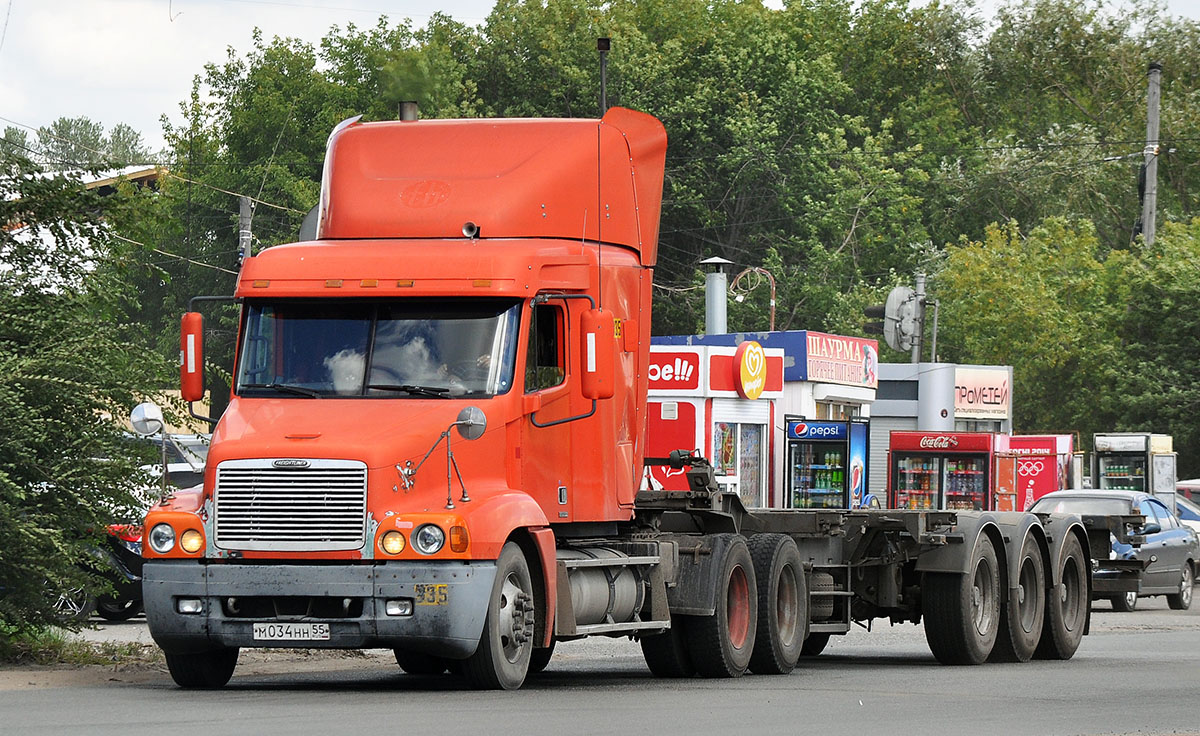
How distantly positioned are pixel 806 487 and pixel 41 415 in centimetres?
2477

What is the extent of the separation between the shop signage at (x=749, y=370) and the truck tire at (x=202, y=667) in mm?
27648

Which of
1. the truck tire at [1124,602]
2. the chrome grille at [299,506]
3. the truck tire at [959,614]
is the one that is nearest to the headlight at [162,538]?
the chrome grille at [299,506]

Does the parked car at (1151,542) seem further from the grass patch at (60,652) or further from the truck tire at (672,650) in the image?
the grass patch at (60,652)

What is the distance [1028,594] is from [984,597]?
101 cm

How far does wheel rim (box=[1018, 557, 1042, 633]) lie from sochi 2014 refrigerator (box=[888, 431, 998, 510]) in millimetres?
20120

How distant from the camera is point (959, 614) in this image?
18.5 metres

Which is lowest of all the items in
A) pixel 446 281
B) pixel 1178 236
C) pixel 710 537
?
pixel 710 537

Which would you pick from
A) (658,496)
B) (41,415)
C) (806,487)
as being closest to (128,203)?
(41,415)

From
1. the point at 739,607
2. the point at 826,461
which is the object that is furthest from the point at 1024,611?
the point at 826,461

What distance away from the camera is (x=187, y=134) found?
66625 mm

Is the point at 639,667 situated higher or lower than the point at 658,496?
lower

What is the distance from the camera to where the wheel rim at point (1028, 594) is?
19750 mm

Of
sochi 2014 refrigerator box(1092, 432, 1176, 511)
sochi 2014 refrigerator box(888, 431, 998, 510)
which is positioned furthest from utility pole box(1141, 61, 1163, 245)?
sochi 2014 refrigerator box(888, 431, 998, 510)

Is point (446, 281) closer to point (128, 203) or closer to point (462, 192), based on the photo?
point (462, 192)
